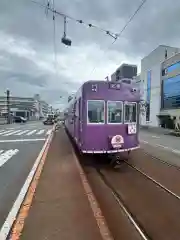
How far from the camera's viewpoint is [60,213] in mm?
5793

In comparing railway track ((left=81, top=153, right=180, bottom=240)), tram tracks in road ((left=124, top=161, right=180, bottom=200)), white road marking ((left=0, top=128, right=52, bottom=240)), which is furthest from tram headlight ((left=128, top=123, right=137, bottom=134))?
white road marking ((left=0, top=128, right=52, bottom=240))

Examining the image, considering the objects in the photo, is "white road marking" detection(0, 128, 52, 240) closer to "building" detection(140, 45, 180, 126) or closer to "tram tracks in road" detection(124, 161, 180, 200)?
"tram tracks in road" detection(124, 161, 180, 200)

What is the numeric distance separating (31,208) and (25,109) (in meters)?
149

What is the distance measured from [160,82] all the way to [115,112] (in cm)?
4965

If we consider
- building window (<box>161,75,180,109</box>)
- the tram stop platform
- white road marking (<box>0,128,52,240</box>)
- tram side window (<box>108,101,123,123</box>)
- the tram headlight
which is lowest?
the tram stop platform

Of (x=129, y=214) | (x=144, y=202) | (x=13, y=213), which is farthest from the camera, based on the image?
(x=144, y=202)

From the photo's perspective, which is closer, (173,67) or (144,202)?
(144,202)

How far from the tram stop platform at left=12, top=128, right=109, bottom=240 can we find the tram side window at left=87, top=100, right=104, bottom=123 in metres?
2.54

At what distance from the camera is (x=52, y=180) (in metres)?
8.74

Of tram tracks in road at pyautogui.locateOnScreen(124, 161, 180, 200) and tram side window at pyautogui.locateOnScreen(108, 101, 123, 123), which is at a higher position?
tram side window at pyautogui.locateOnScreen(108, 101, 123, 123)

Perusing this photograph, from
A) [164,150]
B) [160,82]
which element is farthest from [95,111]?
[160,82]

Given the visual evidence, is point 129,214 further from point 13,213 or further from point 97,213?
point 13,213

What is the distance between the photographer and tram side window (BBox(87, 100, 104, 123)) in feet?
35.6

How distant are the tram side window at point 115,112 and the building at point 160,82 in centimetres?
4078
